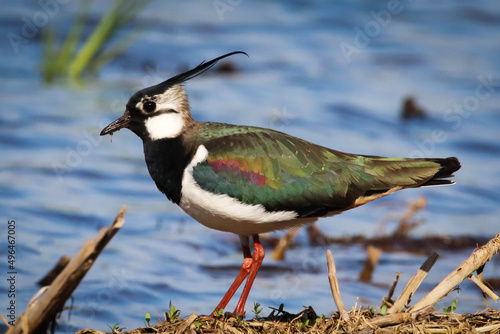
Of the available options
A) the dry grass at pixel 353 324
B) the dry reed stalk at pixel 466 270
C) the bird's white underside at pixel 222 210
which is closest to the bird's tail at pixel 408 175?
the bird's white underside at pixel 222 210

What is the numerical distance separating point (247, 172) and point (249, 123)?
6756mm


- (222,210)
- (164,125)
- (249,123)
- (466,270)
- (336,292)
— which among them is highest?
(249,123)

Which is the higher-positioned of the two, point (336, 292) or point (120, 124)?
point (120, 124)

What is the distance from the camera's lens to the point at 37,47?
15.9 meters

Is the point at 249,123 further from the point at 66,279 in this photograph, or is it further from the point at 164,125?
the point at 66,279

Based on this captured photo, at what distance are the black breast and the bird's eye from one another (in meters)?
0.29

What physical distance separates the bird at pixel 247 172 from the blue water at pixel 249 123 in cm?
230

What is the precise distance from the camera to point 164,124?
667 cm

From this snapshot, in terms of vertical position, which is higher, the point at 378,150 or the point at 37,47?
the point at 37,47

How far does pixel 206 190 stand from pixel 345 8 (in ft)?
41.3

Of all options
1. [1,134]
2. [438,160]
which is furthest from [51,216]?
[438,160]

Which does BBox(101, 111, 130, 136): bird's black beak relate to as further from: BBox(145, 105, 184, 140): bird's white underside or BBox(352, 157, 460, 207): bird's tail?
BBox(352, 157, 460, 207): bird's tail

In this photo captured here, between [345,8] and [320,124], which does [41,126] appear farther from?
[345,8]

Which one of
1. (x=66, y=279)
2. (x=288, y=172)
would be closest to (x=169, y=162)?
(x=288, y=172)
